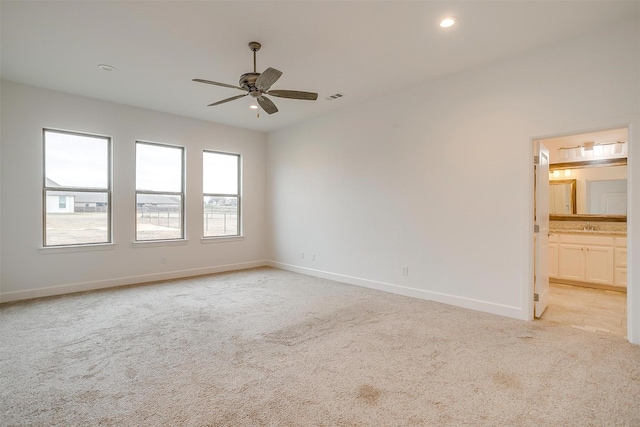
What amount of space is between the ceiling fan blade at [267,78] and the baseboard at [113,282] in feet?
13.5

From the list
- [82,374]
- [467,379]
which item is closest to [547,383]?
[467,379]

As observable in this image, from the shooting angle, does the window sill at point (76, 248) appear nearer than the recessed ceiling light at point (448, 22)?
No

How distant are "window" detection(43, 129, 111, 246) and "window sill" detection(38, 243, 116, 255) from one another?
0.30ft

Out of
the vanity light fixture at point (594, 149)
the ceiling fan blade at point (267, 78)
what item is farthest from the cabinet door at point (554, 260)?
the ceiling fan blade at point (267, 78)

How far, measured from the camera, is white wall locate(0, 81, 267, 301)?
4492mm

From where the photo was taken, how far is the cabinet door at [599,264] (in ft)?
16.2

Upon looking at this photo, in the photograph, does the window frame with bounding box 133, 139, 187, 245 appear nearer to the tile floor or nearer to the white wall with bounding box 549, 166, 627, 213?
the tile floor

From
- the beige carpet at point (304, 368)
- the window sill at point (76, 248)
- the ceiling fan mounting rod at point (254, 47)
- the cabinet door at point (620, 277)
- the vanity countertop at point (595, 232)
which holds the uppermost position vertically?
the ceiling fan mounting rod at point (254, 47)

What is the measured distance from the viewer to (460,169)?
4.19 metres

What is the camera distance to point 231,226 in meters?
6.89

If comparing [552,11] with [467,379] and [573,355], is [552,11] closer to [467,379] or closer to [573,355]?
[573,355]

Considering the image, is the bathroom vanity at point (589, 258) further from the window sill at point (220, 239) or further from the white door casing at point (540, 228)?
the window sill at point (220, 239)

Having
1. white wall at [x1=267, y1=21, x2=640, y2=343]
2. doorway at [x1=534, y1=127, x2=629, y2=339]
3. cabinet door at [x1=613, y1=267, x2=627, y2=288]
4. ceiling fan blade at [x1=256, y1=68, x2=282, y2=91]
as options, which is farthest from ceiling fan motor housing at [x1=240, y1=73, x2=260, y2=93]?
cabinet door at [x1=613, y1=267, x2=627, y2=288]

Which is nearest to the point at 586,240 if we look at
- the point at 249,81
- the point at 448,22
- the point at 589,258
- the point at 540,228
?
the point at 589,258
